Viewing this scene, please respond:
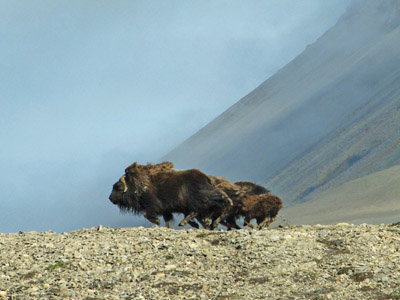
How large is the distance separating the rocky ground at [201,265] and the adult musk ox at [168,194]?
324 cm

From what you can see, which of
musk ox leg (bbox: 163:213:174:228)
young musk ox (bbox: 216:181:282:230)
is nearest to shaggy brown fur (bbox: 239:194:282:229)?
young musk ox (bbox: 216:181:282:230)

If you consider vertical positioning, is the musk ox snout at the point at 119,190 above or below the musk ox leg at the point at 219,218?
above

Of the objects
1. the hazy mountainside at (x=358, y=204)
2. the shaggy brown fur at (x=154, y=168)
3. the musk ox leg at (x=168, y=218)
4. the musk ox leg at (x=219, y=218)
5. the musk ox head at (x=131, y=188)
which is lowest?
the musk ox leg at (x=219, y=218)

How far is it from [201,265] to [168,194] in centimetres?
630

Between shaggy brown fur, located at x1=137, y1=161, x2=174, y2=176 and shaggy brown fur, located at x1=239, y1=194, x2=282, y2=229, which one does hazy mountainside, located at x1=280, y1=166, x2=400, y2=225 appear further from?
shaggy brown fur, located at x1=137, y1=161, x2=174, y2=176

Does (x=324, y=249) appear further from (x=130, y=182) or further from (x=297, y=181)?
(x=297, y=181)

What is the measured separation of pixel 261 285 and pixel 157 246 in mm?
3078

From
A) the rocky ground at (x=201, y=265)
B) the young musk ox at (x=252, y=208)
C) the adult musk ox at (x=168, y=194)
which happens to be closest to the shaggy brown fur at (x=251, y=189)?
the young musk ox at (x=252, y=208)

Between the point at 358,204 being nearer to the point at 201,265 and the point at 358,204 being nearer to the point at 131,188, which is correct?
the point at 131,188

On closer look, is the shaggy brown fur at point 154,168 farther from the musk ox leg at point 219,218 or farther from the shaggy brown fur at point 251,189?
the shaggy brown fur at point 251,189

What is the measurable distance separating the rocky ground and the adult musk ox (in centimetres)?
324

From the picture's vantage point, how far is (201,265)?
14555mm

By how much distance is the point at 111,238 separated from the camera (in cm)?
1652

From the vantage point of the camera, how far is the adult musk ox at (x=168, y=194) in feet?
67.5
